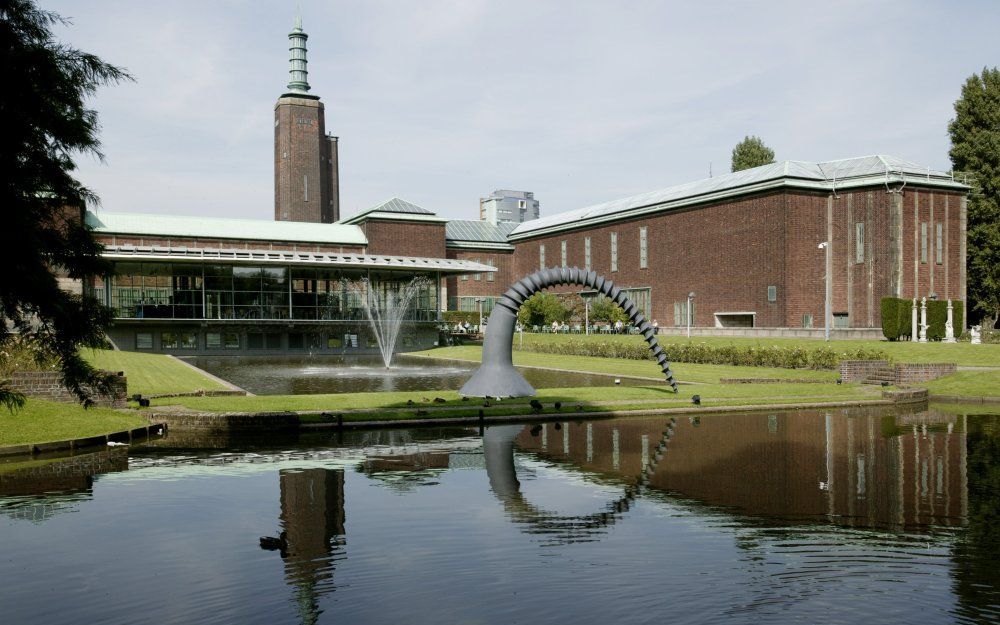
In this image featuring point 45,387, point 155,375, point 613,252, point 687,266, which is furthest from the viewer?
point 613,252

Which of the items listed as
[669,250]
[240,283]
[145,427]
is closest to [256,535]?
[145,427]

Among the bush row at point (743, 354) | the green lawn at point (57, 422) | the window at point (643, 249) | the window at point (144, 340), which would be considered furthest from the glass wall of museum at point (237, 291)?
the green lawn at point (57, 422)

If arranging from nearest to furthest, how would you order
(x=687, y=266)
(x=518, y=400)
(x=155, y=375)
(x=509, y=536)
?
(x=509, y=536) → (x=518, y=400) → (x=155, y=375) → (x=687, y=266)

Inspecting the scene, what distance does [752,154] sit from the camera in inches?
3031

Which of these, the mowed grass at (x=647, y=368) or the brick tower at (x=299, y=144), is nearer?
the mowed grass at (x=647, y=368)

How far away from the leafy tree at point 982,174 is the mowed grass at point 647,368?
31554mm

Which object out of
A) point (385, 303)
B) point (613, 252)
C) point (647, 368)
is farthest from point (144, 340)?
point (613, 252)

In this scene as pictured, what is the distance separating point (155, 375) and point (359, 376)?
24.0 ft

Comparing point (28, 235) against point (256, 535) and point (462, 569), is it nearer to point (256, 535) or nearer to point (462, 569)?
point (256, 535)

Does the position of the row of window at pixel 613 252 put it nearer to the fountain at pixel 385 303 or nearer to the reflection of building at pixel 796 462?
the fountain at pixel 385 303

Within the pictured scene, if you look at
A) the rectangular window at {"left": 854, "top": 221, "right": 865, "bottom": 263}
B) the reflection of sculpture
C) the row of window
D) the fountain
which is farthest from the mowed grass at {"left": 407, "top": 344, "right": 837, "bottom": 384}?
the rectangular window at {"left": 854, "top": 221, "right": 865, "bottom": 263}

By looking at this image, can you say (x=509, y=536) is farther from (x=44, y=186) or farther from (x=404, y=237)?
(x=404, y=237)

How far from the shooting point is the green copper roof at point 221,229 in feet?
213

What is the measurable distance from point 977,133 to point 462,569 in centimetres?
6208
